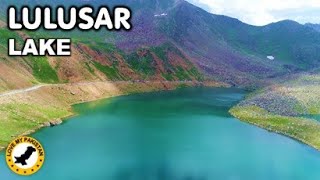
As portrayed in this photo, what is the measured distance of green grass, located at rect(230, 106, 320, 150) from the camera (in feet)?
415

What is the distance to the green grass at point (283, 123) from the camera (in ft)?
415

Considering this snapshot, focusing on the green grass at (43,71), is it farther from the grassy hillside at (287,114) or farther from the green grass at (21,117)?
the grassy hillside at (287,114)

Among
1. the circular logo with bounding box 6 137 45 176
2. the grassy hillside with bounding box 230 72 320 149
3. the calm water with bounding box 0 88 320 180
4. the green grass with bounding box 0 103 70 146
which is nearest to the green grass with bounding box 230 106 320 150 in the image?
the grassy hillside with bounding box 230 72 320 149

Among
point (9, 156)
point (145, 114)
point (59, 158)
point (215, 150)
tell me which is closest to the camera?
point (9, 156)

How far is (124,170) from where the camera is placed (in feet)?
275

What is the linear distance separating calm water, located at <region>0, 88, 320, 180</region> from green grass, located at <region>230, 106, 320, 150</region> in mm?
4584

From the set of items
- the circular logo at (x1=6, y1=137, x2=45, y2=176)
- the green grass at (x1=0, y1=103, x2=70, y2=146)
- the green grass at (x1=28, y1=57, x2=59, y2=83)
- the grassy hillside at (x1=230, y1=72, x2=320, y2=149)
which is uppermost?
the circular logo at (x1=6, y1=137, x2=45, y2=176)

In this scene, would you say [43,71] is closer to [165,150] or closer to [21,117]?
[21,117]

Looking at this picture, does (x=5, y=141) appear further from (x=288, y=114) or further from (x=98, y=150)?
(x=288, y=114)

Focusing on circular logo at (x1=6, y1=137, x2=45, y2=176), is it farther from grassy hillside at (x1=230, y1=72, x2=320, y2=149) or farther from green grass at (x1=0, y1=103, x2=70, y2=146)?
grassy hillside at (x1=230, y1=72, x2=320, y2=149)

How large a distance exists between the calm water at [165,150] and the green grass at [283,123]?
4584mm

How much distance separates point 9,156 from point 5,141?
211ft

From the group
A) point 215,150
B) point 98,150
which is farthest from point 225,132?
point 98,150

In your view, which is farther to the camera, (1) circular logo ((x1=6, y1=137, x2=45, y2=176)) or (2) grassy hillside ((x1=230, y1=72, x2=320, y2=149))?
(2) grassy hillside ((x1=230, y1=72, x2=320, y2=149))
